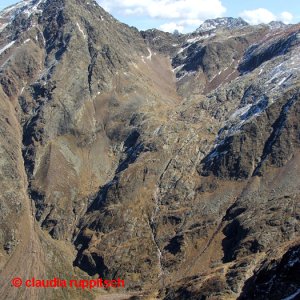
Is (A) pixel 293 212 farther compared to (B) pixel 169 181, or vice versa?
(B) pixel 169 181

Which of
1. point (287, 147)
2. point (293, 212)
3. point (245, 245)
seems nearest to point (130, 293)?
point (245, 245)

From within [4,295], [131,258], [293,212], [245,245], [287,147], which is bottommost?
[4,295]

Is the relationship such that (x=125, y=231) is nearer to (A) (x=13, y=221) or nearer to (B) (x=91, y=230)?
(B) (x=91, y=230)

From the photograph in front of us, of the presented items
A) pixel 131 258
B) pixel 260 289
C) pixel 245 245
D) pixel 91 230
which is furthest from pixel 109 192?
pixel 260 289

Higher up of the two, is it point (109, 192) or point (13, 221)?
point (109, 192)

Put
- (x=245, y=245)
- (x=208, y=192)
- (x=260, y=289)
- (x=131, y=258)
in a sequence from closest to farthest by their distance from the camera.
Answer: (x=260, y=289)
(x=245, y=245)
(x=131, y=258)
(x=208, y=192)

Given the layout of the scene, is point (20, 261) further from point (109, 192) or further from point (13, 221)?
point (109, 192)

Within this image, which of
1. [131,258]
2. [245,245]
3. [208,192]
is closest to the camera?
[245,245]

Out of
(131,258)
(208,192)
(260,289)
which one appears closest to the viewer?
(260,289)

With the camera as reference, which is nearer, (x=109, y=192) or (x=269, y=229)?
(x=269, y=229)
